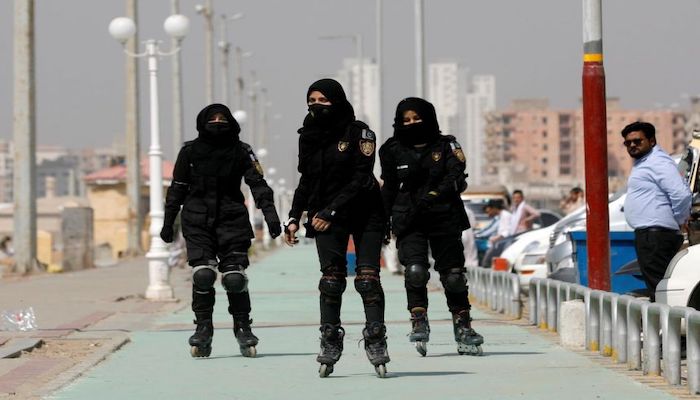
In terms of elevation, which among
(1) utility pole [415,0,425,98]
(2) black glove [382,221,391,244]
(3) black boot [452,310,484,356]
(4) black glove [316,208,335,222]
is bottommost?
(3) black boot [452,310,484,356]

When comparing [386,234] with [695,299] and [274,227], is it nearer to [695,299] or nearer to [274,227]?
[274,227]

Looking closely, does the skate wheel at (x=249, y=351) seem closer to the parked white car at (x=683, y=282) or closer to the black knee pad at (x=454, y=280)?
the black knee pad at (x=454, y=280)

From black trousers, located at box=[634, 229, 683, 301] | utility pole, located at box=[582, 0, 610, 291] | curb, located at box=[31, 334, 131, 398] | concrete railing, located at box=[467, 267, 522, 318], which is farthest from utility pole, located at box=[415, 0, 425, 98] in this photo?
black trousers, located at box=[634, 229, 683, 301]

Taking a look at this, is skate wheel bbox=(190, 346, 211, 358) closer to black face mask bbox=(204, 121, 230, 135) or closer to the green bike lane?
the green bike lane

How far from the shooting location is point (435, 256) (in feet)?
43.0

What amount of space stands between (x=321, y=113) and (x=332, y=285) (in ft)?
3.54

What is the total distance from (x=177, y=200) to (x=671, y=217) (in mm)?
3711

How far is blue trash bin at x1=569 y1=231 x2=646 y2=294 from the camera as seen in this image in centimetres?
1609

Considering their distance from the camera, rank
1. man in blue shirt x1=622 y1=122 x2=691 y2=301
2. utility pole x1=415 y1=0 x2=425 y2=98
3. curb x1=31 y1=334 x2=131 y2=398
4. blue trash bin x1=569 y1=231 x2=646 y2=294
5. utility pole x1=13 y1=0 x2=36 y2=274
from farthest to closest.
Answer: utility pole x1=13 y1=0 x2=36 y2=274 → utility pole x1=415 y1=0 x2=425 y2=98 → blue trash bin x1=569 y1=231 x2=646 y2=294 → man in blue shirt x1=622 y1=122 x2=691 y2=301 → curb x1=31 y1=334 x2=131 y2=398

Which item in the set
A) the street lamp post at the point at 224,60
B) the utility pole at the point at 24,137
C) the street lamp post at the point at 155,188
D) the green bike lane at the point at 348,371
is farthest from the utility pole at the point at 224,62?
the green bike lane at the point at 348,371

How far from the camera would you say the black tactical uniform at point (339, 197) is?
37.0 ft

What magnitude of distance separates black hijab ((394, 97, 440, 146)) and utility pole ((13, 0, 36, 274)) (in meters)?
25.0

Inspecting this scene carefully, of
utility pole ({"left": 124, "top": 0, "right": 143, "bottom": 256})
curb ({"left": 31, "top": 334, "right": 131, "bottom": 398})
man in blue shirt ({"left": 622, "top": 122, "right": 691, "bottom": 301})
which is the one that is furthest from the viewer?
utility pole ({"left": 124, "top": 0, "right": 143, "bottom": 256})

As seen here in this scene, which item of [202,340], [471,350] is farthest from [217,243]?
[471,350]
